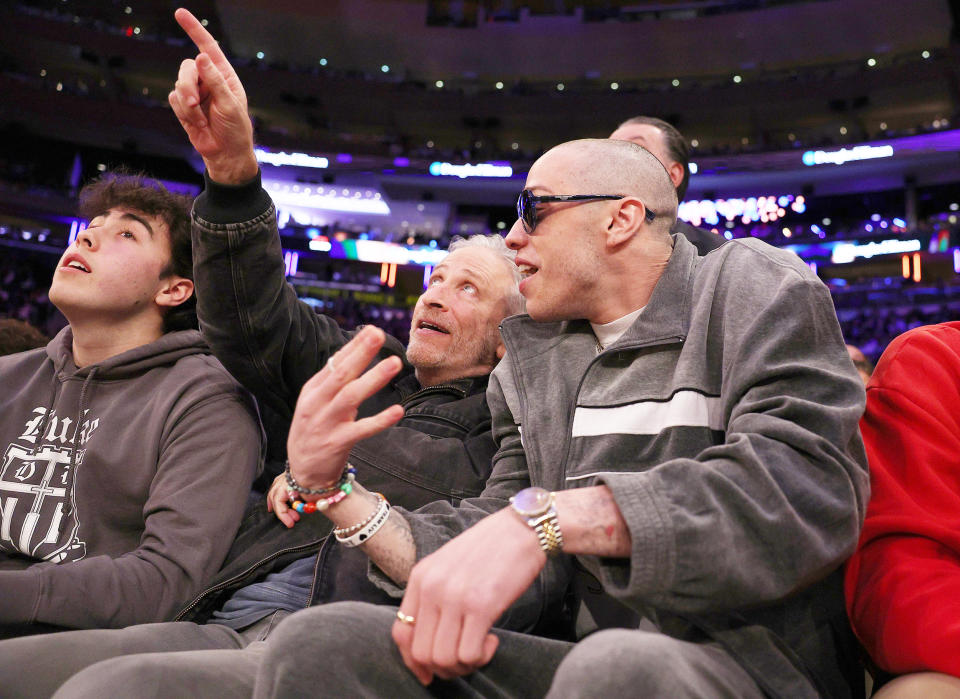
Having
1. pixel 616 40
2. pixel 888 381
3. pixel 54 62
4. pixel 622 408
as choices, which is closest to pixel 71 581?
pixel 622 408

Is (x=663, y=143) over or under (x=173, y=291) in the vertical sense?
over

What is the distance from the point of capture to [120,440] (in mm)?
2162

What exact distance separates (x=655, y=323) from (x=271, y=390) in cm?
120

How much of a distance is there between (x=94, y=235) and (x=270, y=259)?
67 centimetres

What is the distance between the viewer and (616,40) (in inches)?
849

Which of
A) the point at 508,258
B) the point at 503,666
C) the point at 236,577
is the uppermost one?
the point at 508,258

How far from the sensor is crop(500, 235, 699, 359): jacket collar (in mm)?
1670

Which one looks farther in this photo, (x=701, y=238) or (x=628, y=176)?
(x=701, y=238)

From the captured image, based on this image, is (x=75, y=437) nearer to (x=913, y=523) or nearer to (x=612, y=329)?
(x=612, y=329)

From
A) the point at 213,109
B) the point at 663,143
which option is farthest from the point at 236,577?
the point at 663,143

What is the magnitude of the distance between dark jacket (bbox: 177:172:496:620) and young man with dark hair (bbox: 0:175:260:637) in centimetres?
9

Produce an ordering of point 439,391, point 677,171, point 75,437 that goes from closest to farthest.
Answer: point 75,437
point 439,391
point 677,171

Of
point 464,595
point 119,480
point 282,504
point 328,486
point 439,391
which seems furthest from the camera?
point 439,391

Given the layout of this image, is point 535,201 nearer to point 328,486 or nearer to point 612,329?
point 612,329
